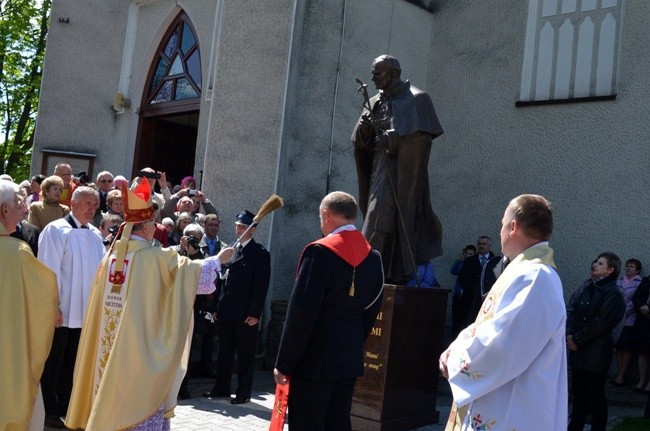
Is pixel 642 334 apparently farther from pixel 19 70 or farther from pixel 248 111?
pixel 19 70

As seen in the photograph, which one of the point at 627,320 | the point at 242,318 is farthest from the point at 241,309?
the point at 627,320

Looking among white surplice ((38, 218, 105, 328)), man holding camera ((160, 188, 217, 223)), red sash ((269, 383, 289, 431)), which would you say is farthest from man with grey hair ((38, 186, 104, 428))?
man holding camera ((160, 188, 217, 223))

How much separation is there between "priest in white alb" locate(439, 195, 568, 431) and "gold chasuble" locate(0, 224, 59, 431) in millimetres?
2411

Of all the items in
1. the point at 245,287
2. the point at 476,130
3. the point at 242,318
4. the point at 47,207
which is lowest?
the point at 242,318

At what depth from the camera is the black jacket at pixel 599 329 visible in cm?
684

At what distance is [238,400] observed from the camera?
26.2ft

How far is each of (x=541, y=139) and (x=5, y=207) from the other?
9421 mm

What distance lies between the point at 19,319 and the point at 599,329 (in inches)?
199

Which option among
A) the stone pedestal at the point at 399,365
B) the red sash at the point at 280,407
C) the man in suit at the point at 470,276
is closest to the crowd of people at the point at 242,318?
the red sash at the point at 280,407

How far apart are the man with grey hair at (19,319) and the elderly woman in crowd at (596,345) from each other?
4776 millimetres

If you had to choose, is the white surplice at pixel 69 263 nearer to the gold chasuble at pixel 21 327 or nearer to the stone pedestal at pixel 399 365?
the gold chasuble at pixel 21 327

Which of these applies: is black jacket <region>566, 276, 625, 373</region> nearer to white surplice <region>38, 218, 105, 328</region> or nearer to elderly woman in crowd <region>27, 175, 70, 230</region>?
white surplice <region>38, 218, 105, 328</region>

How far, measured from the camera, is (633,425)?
295 inches

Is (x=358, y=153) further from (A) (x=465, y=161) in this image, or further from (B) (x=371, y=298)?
(A) (x=465, y=161)
